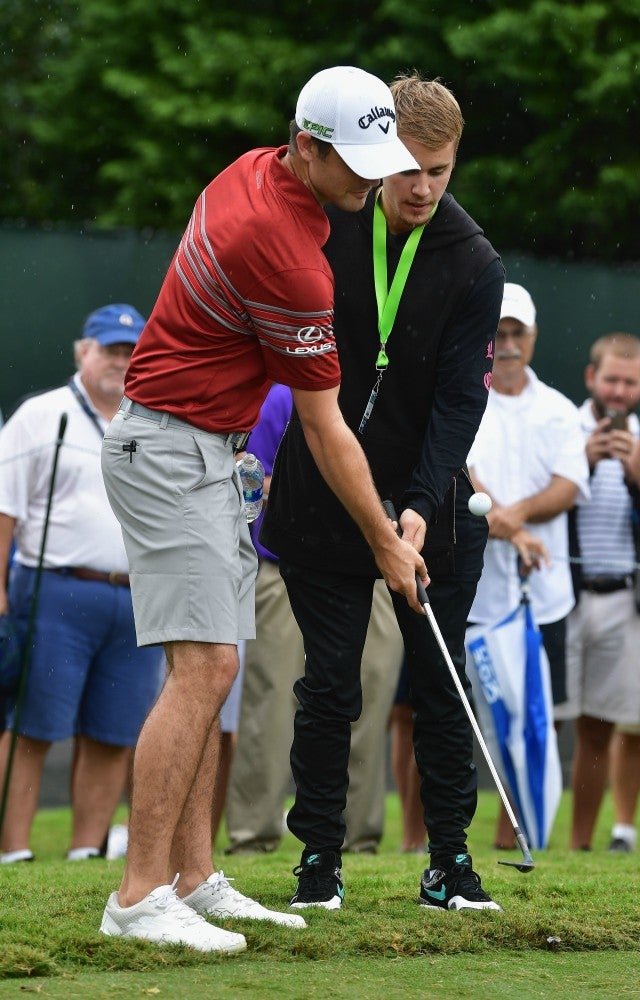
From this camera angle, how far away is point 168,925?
13.1 ft

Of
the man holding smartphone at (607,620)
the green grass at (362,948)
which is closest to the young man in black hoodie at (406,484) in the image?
the green grass at (362,948)

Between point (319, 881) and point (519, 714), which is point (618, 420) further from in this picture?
point (319, 881)

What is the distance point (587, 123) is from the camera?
55.5ft

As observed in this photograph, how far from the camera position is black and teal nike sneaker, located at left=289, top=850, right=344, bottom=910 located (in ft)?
15.2

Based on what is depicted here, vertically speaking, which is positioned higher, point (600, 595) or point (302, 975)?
point (600, 595)

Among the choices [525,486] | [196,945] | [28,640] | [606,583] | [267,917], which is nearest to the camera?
[196,945]

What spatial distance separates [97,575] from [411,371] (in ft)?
9.27

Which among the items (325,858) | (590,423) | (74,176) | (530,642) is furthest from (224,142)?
(325,858)

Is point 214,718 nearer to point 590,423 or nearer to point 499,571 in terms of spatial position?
point 499,571

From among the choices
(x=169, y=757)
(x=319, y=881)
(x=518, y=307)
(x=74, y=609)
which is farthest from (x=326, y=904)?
(x=518, y=307)

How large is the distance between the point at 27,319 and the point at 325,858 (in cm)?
642

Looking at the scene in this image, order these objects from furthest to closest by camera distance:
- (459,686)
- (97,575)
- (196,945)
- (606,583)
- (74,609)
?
(606,583)
(97,575)
(74,609)
(459,686)
(196,945)

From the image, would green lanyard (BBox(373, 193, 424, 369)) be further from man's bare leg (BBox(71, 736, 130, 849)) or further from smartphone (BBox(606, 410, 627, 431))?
smartphone (BBox(606, 410, 627, 431))

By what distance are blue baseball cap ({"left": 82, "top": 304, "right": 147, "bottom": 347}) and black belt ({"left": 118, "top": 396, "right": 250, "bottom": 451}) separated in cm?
313
